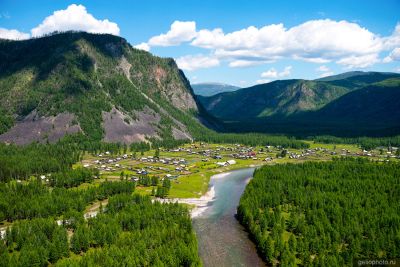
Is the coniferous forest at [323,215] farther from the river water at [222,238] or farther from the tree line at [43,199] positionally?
the tree line at [43,199]

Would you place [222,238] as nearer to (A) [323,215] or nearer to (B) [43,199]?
(A) [323,215]

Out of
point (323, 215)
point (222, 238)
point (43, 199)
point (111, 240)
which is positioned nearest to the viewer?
point (111, 240)

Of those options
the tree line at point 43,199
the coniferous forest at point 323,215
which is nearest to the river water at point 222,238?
the coniferous forest at point 323,215

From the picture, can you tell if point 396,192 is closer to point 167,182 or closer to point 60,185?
point 167,182

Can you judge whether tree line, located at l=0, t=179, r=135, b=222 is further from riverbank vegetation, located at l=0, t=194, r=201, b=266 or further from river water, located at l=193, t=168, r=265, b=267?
river water, located at l=193, t=168, r=265, b=267

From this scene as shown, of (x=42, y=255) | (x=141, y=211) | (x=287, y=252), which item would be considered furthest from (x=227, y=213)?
(x=42, y=255)

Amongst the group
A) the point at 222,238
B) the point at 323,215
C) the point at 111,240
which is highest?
the point at 323,215

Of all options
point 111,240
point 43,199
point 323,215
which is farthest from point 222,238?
point 43,199
